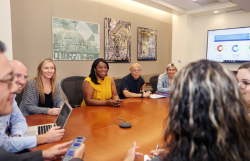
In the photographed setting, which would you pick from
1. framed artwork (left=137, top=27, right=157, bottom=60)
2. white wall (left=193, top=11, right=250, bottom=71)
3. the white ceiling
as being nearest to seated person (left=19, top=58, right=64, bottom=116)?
the white ceiling

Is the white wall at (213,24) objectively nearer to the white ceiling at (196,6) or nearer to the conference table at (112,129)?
the white ceiling at (196,6)

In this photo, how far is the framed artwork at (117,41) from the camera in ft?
15.2

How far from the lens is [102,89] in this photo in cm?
287

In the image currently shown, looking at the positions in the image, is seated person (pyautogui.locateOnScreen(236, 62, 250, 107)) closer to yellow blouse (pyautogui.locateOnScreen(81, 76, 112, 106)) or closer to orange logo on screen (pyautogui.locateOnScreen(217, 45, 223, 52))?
yellow blouse (pyautogui.locateOnScreen(81, 76, 112, 106))

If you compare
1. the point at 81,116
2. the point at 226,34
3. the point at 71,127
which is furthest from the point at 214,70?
the point at 226,34

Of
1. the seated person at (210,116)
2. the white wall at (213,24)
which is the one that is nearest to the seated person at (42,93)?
the seated person at (210,116)

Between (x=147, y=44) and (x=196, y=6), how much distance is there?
70.5 inches

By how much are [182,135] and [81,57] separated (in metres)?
3.77

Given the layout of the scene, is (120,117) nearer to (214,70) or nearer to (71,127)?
(71,127)

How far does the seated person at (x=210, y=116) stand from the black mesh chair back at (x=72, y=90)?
234 centimetres

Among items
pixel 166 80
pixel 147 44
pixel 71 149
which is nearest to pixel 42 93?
pixel 71 149

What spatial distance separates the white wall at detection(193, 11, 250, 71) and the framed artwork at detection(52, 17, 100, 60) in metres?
3.08

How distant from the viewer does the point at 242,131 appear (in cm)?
71

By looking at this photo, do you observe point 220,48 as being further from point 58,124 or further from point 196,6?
point 58,124
